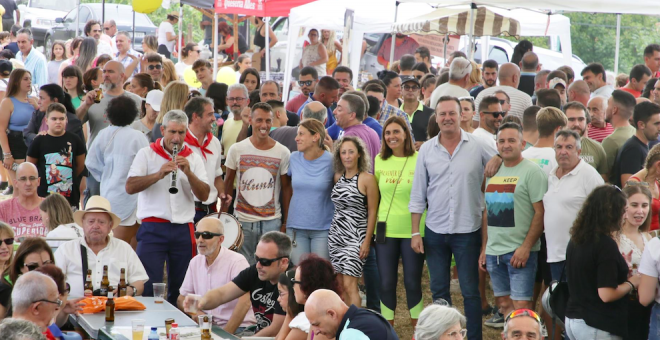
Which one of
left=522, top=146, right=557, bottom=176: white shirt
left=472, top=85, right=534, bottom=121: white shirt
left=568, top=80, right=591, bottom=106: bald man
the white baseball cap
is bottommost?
left=522, top=146, right=557, bottom=176: white shirt

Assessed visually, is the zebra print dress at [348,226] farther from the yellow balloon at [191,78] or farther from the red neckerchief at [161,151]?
the yellow balloon at [191,78]

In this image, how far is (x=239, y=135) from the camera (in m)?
7.67

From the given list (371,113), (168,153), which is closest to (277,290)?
(168,153)

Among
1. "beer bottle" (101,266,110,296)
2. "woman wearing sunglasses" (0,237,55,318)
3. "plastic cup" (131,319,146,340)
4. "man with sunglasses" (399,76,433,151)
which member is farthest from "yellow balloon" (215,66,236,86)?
"plastic cup" (131,319,146,340)

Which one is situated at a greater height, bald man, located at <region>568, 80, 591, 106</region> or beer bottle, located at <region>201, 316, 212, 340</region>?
bald man, located at <region>568, 80, 591, 106</region>

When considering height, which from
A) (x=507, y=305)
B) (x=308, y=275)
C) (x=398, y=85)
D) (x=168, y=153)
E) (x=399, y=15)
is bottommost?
(x=507, y=305)

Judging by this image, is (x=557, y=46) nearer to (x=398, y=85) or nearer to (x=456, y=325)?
(x=398, y=85)

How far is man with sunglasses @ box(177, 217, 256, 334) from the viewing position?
5.91m

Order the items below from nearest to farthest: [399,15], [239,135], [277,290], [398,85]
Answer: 1. [277,290]
2. [239,135]
3. [398,85]
4. [399,15]

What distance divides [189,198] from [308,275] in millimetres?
2017

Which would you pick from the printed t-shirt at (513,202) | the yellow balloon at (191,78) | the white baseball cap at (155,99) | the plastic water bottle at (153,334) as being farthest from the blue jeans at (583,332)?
the yellow balloon at (191,78)

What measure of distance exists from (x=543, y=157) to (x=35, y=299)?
12.1ft

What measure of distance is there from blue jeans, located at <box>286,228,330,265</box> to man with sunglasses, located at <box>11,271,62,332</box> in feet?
8.38

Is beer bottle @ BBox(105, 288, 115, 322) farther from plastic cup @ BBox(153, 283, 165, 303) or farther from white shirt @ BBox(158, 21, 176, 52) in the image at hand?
white shirt @ BBox(158, 21, 176, 52)
